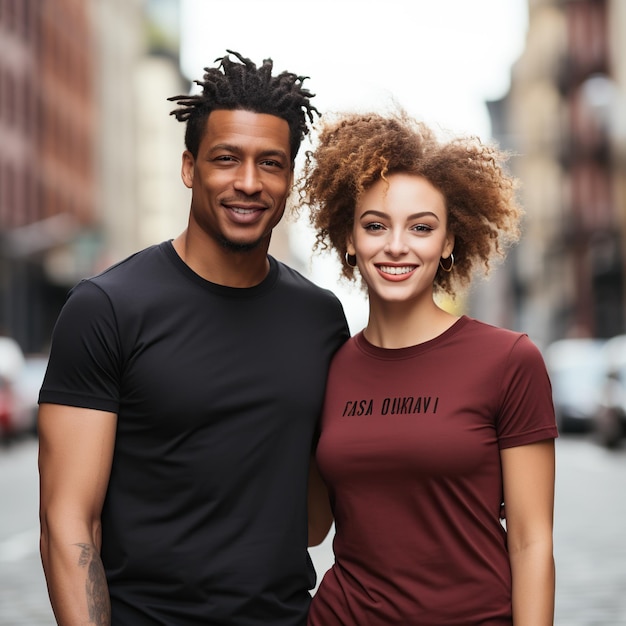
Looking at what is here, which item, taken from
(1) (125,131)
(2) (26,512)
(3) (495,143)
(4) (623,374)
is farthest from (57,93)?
(3) (495,143)

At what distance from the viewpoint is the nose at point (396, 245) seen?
3.88 m

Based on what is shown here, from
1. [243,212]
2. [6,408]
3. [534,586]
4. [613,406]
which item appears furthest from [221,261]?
[6,408]

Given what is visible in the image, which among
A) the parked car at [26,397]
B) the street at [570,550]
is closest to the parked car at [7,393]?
the parked car at [26,397]

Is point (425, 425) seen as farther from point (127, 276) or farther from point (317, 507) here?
point (127, 276)

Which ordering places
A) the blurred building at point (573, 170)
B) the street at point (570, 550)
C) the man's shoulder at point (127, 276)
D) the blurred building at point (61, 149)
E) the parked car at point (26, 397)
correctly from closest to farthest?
the man's shoulder at point (127, 276)
the street at point (570, 550)
the parked car at point (26, 397)
the blurred building at point (61, 149)
the blurred building at point (573, 170)

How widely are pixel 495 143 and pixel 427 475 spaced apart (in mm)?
1174

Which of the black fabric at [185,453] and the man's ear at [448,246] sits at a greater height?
the man's ear at [448,246]

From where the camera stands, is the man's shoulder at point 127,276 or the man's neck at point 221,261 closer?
the man's shoulder at point 127,276

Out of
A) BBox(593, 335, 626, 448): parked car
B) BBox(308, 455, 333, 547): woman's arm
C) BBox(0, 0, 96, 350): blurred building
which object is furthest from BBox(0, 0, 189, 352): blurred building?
BBox(308, 455, 333, 547): woman's arm

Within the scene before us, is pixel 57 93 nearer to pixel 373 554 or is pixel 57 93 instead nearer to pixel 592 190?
pixel 592 190

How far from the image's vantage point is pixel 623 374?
2417cm

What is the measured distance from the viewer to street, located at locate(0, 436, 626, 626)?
895cm

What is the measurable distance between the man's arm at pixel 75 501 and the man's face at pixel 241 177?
0.64 metres

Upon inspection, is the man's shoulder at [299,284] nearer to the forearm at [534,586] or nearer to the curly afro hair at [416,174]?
the curly afro hair at [416,174]
